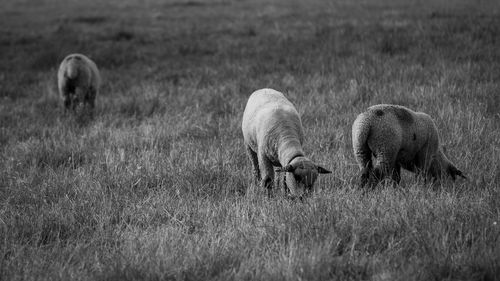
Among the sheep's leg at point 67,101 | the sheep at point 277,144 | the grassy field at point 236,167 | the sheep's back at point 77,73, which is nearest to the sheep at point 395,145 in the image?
the grassy field at point 236,167

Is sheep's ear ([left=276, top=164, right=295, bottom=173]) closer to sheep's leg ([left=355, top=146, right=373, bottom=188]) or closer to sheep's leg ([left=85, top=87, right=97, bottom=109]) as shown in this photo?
sheep's leg ([left=355, top=146, right=373, bottom=188])

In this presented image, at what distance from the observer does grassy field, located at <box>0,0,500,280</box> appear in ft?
10.2

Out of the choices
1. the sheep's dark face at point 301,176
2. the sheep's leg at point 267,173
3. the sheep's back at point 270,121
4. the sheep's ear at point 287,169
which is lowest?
the sheep's leg at point 267,173

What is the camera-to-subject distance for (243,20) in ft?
58.6

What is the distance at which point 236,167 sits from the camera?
5.14m

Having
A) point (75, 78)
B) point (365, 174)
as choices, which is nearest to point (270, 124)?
point (365, 174)

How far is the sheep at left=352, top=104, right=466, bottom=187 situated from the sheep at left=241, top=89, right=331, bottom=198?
497mm

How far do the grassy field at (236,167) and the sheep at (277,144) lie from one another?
0.18 metres

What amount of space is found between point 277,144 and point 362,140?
0.74m

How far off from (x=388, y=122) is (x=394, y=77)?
4.58 metres

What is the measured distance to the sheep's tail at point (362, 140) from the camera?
4.06 meters

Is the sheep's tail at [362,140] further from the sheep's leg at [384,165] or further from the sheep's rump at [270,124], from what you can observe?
the sheep's rump at [270,124]

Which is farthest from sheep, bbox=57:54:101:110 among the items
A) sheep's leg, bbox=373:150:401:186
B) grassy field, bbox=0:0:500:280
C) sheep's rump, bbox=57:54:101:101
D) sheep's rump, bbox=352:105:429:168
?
sheep's leg, bbox=373:150:401:186

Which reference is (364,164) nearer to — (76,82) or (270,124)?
(270,124)
